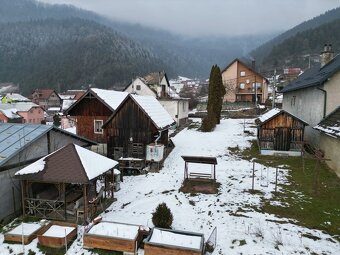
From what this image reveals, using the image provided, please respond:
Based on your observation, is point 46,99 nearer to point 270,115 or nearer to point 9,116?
point 9,116

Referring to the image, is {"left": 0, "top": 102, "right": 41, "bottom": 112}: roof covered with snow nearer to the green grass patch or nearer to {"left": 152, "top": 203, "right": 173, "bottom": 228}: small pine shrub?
the green grass patch

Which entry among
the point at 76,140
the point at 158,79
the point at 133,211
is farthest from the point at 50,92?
the point at 133,211

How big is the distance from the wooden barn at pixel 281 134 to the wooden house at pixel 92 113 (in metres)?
14.1

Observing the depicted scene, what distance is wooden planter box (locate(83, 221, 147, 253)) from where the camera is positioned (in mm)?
11203

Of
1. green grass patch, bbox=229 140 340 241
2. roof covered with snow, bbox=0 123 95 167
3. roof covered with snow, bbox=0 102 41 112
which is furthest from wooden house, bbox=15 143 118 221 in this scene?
roof covered with snow, bbox=0 102 41 112

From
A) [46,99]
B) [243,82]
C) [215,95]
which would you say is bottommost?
[215,95]

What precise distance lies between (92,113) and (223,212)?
17370mm

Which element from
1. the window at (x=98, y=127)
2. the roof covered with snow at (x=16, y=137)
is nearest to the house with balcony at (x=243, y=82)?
the window at (x=98, y=127)

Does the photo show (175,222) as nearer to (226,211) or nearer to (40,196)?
(226,211)

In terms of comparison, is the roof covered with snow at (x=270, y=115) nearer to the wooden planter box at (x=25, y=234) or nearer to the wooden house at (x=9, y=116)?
the wooden planter box at (x=25, y=234)

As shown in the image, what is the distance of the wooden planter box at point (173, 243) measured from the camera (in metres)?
10.5

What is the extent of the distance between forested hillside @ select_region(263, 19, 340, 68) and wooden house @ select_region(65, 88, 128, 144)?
125 metres

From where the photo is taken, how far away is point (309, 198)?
15719 millimetres

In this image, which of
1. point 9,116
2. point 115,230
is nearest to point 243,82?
point 9,116
